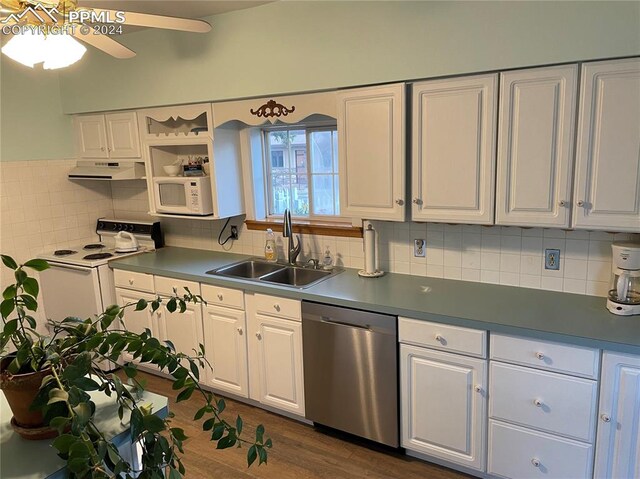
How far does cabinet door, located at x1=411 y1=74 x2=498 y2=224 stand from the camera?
91.6 inches

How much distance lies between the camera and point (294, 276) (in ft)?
10.8

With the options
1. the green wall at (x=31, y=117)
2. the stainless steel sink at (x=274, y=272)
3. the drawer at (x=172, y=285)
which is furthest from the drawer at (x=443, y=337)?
the green wall at (x=31, y=117)

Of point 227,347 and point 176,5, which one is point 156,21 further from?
point 227,347

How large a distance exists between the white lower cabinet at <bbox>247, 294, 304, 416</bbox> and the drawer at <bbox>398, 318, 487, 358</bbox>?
2.14 ft

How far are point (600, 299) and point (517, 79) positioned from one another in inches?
45.5

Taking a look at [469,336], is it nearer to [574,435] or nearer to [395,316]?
[395,316]

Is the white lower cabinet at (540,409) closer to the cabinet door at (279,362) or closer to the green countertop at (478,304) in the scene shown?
the green countertop at (478,304)

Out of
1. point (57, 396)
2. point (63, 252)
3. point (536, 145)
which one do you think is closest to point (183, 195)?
point (63, 252)

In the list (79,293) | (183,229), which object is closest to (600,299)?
(183,229)

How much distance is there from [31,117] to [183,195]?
144 cm

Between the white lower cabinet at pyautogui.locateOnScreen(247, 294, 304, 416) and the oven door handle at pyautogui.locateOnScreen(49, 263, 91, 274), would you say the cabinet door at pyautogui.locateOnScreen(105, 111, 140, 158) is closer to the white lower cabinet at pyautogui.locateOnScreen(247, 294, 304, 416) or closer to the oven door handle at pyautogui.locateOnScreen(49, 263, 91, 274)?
the oven door handle at pyautogui.locateOnScreen(49, 263, 91, 274)

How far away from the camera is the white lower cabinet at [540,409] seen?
2.09 meters

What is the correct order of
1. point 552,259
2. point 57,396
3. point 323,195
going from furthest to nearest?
point 323,195
point 552,259
point 57,396

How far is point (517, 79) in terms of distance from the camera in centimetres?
221
